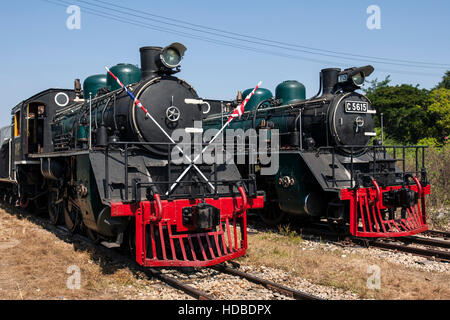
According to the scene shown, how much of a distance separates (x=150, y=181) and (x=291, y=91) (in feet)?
20.3

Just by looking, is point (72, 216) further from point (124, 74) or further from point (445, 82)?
point (445, 82)

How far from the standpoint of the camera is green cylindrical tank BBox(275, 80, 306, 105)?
11634mm

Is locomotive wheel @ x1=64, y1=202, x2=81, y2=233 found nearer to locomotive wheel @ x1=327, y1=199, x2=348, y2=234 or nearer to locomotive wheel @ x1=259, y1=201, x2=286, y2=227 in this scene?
locomotive wheel @ x1=259, y1=201, x2=286, y2=227

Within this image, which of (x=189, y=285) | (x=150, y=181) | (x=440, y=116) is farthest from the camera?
(x=440, y=116)

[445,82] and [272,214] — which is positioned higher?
[445,82]

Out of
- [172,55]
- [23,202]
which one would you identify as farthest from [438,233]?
[23,202]

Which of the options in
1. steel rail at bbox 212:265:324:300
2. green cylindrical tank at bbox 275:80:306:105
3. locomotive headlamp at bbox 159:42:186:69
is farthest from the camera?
green cylindrical tank at bbox 275:80:306:105

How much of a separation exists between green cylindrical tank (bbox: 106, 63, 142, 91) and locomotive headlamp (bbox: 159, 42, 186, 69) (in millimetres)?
1894

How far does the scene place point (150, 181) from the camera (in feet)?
22.2

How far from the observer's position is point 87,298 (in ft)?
17.4

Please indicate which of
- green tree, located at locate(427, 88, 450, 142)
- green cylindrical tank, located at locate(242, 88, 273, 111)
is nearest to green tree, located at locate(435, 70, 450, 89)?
green tree, located at locate(427, 88, 450, 142)

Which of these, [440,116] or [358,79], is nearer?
[358,79]
